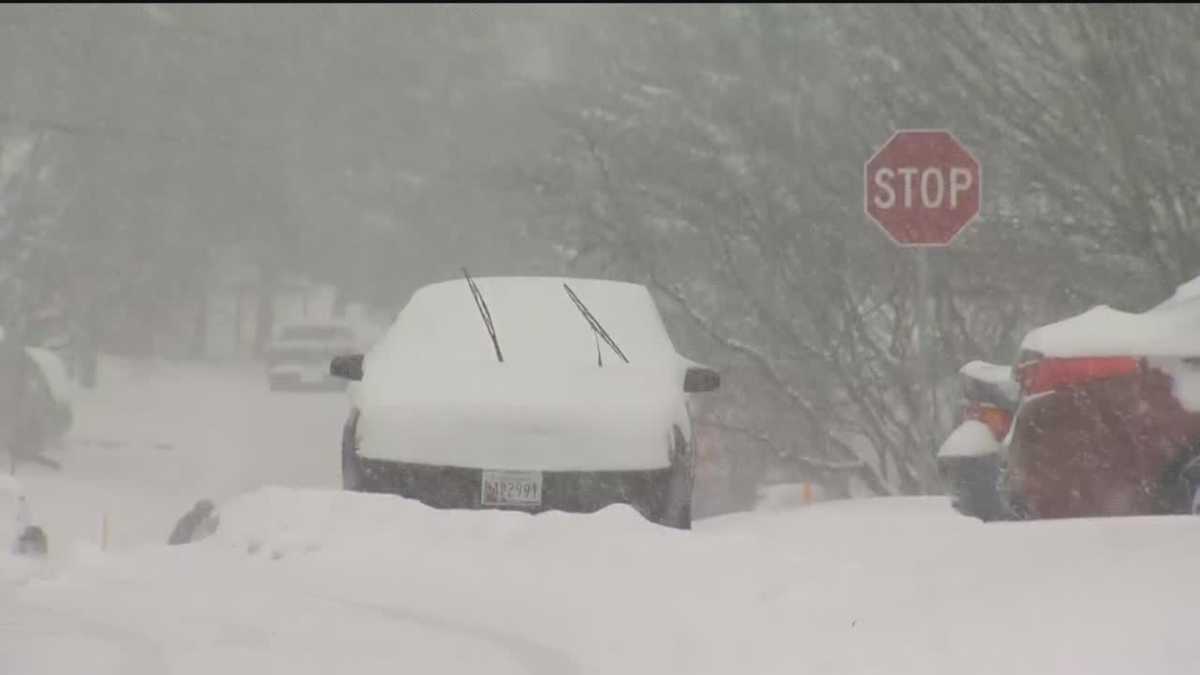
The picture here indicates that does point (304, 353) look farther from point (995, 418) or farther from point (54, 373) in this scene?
point (995, 418)

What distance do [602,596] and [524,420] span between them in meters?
2.28

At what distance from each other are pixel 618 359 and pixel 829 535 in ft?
7.90

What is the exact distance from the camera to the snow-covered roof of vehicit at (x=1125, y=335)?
8.14m

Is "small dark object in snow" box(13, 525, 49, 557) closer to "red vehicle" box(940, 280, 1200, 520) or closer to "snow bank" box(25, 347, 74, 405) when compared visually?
"red vehicle" box(940, 280, 1200, 520)

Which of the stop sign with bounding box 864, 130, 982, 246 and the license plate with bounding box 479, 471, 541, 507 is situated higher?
the stop sign with bounding box 864, 130, 982, 246

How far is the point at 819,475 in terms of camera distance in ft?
58.0

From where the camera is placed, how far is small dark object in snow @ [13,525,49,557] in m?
9.55

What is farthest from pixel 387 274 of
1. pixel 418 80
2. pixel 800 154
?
pixel 800 154

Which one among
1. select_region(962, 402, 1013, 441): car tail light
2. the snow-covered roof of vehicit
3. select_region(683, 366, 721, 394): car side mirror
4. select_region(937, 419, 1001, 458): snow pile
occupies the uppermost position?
the snow-covered roof of vehicit

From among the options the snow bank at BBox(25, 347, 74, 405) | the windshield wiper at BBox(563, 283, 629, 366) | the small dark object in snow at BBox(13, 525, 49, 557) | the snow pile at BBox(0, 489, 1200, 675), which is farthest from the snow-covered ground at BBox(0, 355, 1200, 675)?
the snow bank at BBox(25, 347, 74, 405)

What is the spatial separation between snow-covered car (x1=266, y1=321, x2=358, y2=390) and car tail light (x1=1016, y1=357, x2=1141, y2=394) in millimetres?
33605

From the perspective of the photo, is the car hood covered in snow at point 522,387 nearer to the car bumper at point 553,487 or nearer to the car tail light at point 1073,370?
the car bumper at point 553,487

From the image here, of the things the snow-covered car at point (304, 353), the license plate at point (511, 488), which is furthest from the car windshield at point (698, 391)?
the snow-covered car at point (304, 353)

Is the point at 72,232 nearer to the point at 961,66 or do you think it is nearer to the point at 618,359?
the point at 961,66
